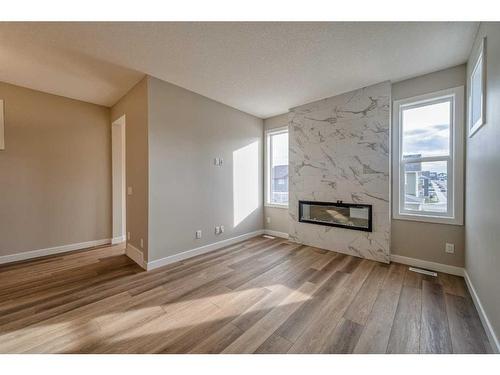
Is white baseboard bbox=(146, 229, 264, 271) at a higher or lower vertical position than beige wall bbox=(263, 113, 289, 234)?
lower

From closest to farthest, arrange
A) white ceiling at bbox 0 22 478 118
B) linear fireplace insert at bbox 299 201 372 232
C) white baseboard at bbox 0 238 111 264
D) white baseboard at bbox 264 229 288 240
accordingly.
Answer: white ceiling at bbox 0 22 478 118 < white baseboard at bbox 0 238 111 264 < linear fireplace insert at bbox 299 201 372 232 < white baseboard at bbox 264 229 288 240

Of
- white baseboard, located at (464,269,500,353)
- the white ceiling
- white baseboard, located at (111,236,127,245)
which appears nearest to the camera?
white baseboard, located at (464,269,500,353)

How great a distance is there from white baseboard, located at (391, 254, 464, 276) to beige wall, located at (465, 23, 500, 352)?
49 centimetres

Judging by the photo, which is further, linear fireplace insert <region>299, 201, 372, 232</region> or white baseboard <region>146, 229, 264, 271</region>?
linear fireplace insert <region>299, 201, 372, 232</region>

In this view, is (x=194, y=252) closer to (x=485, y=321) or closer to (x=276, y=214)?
(x=276, y=214)

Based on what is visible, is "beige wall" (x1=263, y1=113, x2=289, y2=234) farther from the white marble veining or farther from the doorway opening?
the doorway opening

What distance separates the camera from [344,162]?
3.41 meters

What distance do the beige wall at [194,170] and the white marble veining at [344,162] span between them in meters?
1.02

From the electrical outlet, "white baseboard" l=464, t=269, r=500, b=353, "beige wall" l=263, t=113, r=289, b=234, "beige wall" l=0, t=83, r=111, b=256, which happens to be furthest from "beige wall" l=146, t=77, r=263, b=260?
"white baseboard" l=464, t=269, r=500, b=353

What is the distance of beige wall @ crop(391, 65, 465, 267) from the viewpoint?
103 inches

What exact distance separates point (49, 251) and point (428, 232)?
5.85 metres

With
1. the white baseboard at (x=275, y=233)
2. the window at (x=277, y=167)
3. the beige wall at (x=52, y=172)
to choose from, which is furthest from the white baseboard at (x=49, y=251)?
the window at (x=277, y=167)

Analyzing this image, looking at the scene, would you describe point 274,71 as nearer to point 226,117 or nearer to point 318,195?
point 226,117
